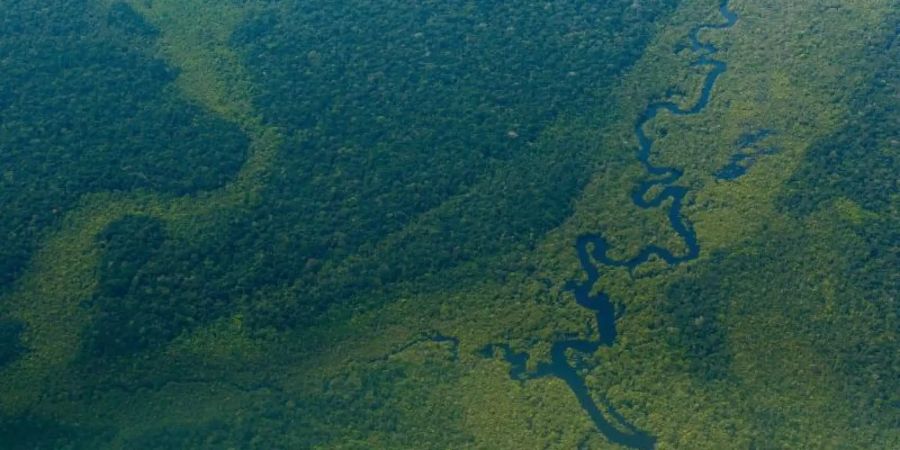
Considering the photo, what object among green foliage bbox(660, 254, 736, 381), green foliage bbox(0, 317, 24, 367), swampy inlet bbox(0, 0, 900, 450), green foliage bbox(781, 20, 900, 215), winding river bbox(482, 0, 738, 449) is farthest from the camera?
green foliage bbox(781, 20, 900, 215)

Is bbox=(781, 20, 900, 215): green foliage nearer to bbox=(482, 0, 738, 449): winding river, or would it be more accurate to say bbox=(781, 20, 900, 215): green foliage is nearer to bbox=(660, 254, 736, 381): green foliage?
bbox=(660, 254, 736, 381): green foliage

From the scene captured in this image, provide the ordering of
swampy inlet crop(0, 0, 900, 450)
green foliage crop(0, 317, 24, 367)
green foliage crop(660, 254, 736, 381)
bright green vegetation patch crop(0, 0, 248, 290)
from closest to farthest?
swampy inlet crop(0, 0, 900, 450)
green foliage crop(660, 254, 736, 381)
green foliage crop(0, 317, 24, 367)
bright green vegetation patch crop(0, 0, 248, 290)

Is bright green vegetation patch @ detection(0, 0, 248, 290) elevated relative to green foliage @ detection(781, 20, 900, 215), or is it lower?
lower

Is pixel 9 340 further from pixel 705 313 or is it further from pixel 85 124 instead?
pixel 705 313

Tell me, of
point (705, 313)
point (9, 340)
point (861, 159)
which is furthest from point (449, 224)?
point (861, 159)

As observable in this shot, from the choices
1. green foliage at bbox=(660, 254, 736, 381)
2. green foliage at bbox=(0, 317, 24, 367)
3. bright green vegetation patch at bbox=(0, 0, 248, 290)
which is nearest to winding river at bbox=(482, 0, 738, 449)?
green foliage at bbox=(660, 254, 736, 381)

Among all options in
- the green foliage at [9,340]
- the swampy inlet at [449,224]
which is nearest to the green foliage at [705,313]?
the swampy inlet at [449,224]

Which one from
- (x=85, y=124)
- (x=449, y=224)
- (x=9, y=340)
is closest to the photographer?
(x=9, y=340)
